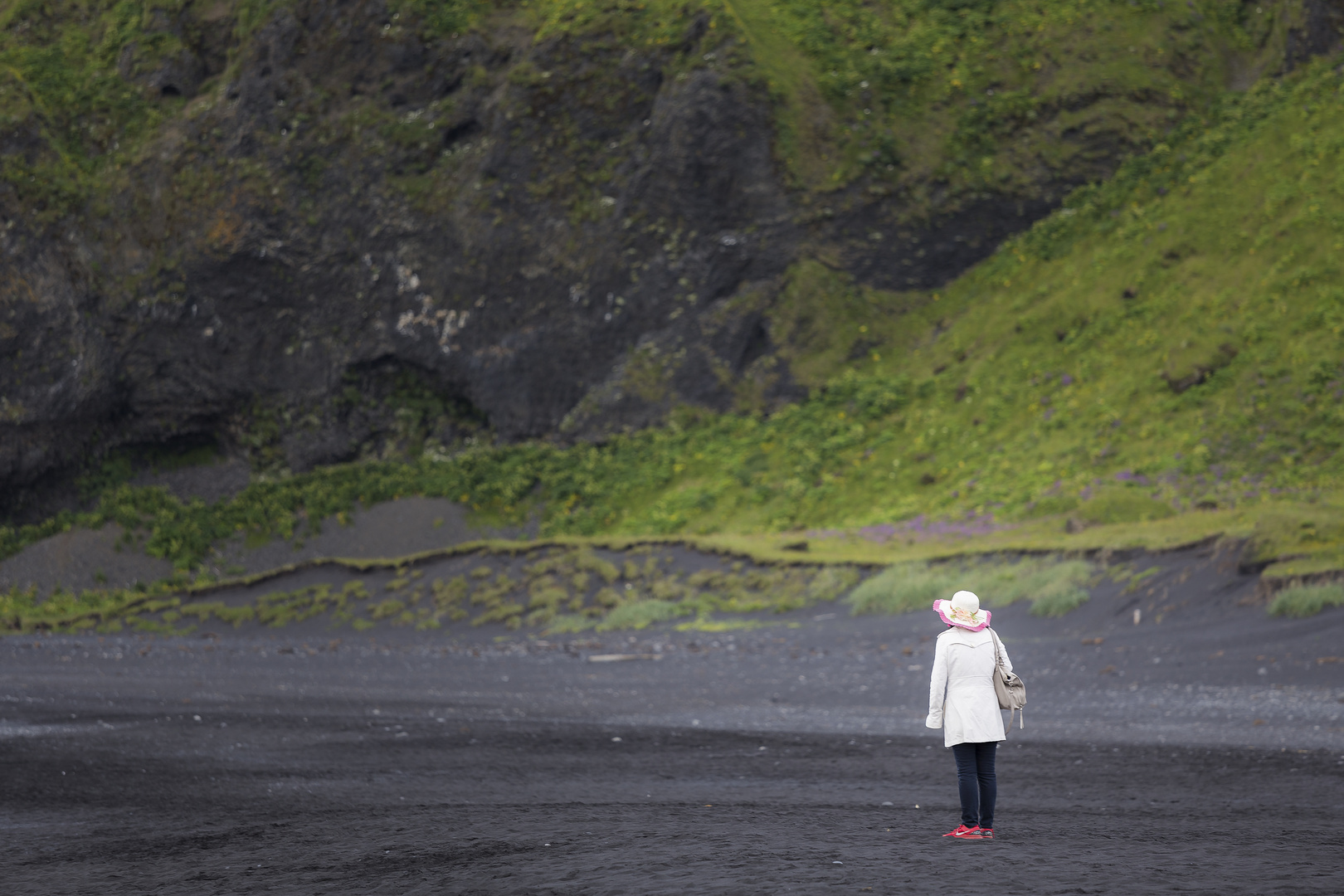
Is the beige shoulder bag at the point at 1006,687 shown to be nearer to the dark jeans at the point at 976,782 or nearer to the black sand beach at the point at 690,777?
the dark jeans at the point at 976,782

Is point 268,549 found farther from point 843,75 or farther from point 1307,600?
point 1307,600

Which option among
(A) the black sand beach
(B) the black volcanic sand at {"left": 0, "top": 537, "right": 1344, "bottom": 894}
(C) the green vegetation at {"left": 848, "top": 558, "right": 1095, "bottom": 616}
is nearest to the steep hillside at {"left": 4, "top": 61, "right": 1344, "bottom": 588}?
(C) the green vegetation at {"left": 848, "top": 558, "right": 1095, "bottom": 616}

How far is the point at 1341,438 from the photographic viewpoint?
27250 mm

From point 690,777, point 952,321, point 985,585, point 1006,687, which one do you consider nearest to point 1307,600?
point 985,585

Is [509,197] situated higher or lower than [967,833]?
higher

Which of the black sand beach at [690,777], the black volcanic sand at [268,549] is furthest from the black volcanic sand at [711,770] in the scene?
the black volcanic sand at [268,549]

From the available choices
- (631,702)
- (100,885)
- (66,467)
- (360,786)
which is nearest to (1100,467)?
(631,702)

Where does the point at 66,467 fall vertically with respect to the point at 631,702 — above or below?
above

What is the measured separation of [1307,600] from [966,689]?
11788mm

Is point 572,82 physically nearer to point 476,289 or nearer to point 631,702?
point 476,289

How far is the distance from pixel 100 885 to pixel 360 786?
3279 mm

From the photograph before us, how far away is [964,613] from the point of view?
6.93 meters

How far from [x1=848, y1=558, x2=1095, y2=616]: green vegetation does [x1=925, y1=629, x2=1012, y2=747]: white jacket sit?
14058 mm

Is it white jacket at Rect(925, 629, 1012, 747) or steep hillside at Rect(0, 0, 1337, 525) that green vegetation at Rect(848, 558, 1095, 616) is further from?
steep hillside at Rect(0, 0, 1337, 525)
